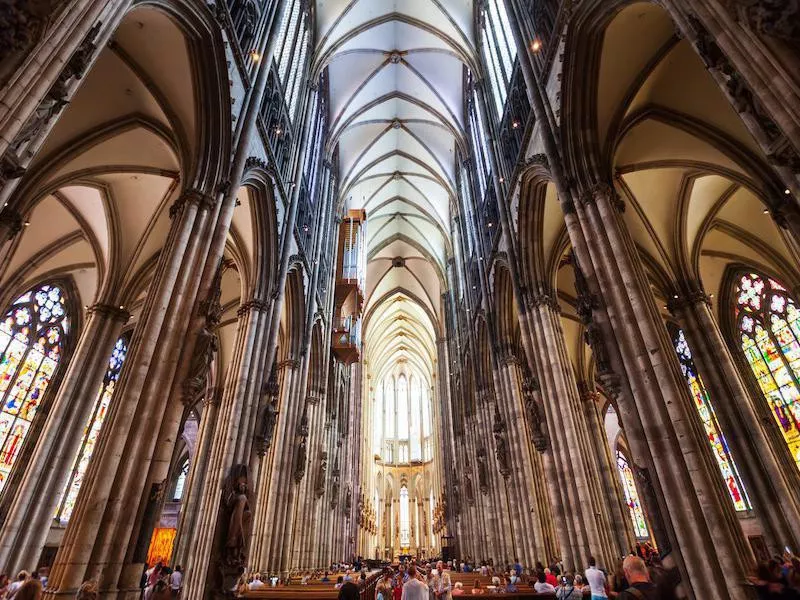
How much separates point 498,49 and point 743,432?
13.3 meters

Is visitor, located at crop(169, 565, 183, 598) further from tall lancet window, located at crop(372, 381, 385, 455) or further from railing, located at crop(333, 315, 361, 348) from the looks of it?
tall lancet window, located at crop(372, 381, 385, 455)

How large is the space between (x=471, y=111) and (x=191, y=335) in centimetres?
Result: 1648

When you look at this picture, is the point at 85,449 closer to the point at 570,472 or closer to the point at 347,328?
the point at 347,328

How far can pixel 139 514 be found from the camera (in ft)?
18.6

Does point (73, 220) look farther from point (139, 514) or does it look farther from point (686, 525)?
point (686, 525)

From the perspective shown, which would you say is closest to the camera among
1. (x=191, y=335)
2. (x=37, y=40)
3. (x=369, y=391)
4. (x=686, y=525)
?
(x=37, y=40)

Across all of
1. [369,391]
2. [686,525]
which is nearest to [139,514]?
[686,525]

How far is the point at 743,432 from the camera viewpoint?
1117 centimetres

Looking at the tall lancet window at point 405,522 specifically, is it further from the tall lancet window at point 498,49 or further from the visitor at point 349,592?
the visitor at point 349,592

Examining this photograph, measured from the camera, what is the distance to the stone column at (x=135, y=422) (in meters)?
5.15

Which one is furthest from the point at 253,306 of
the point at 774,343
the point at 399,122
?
the point at 399,122

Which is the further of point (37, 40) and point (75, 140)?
point (75, 140)

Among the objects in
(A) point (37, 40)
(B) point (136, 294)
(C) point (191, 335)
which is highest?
(B) point (136, 294)

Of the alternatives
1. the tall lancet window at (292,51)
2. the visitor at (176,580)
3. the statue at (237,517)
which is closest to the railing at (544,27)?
the tall lancet window at (292,51)
